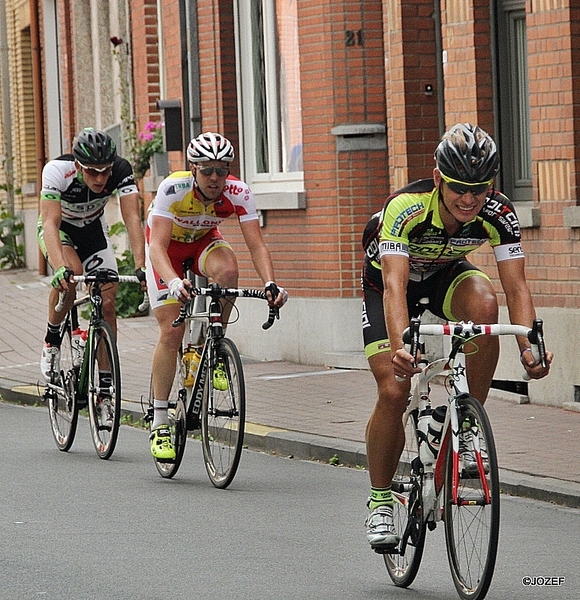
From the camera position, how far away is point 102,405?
10242 mm

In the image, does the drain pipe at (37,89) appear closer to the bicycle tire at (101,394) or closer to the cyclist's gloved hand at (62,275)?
the bicycle tire at (101,394)

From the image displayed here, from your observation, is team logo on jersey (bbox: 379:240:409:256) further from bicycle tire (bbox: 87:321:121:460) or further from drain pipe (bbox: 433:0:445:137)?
drain pipe (bbox: 433:0:445:137)

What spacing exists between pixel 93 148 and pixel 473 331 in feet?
15.4

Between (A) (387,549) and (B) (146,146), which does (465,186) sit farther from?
(B) (146,146)

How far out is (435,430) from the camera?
624 cm

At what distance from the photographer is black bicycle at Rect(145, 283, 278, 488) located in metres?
8.91

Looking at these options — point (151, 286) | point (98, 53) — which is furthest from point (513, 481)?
point (98, 53)

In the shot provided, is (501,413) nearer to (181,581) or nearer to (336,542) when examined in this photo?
(336,542)

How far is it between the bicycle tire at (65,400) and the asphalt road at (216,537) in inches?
12.3

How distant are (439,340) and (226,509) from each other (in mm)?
5483

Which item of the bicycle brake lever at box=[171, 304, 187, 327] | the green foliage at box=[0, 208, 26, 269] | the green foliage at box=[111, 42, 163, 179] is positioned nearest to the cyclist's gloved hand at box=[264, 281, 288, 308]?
the bicycle brake lever at box=[171, 304, 187, 327]

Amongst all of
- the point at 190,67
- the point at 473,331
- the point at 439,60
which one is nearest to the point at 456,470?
the point at 473,331

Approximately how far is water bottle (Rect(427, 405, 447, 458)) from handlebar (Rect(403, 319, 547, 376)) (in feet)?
1.47

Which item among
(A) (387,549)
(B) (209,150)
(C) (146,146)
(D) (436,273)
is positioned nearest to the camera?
(A) (387,549)
